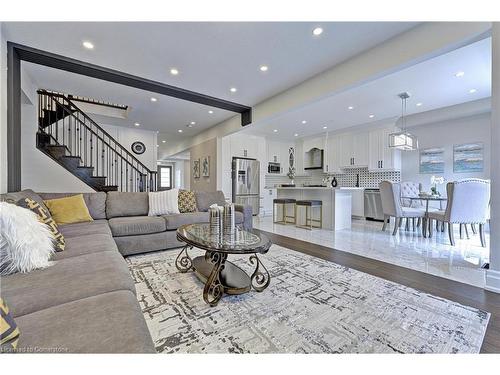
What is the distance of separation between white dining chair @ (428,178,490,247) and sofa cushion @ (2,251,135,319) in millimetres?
4302

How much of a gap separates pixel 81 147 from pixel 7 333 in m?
6.44

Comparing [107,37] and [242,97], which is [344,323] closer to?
[107,37]

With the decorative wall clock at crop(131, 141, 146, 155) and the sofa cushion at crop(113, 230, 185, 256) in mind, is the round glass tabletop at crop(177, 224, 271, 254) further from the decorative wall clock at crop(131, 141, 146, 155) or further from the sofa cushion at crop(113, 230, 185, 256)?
the decorative wall clock at crop(131, 141, 146, 155)

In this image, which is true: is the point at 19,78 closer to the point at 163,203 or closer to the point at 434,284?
the point at 163,203

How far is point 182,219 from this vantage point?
11.0ft

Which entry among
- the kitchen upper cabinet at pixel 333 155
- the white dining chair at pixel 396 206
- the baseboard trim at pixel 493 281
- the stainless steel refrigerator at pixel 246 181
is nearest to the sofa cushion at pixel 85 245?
the baseboard trim at pixel 493 281

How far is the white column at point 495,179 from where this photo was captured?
2014 millimetres

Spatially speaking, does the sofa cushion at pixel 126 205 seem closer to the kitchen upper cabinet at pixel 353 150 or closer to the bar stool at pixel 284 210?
the bar stool at pixel 284 210

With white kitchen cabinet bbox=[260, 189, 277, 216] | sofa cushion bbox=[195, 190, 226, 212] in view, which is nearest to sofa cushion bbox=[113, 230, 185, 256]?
sofa cushion bbox=[195, 190, 226, 212]

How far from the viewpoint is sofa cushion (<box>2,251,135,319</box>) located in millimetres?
1020
